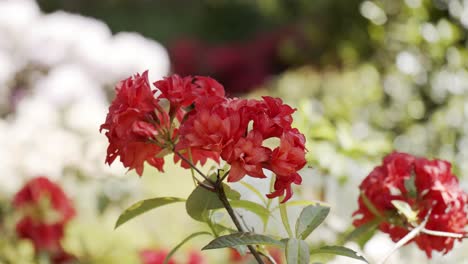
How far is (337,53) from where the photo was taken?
515cm

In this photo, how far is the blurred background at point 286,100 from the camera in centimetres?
180

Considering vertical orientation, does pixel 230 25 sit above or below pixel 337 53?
above

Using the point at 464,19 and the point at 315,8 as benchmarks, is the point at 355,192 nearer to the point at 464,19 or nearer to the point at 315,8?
the point at 464,19

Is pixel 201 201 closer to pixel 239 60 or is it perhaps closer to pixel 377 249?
pixel 377 249

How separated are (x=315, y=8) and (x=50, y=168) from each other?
2.62m

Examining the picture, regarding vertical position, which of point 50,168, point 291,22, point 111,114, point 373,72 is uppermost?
point 291,22

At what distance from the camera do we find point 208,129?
93 centimetres

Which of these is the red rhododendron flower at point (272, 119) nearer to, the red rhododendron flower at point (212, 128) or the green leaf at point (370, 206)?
the red rhododendron flower at point (212, 128)

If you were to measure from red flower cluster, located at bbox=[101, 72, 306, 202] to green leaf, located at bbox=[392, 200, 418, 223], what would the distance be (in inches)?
8.4

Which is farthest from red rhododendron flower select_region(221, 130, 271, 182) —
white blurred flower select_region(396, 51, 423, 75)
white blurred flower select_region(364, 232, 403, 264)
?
white blurred flower select_region(396, 51, 423, 75)

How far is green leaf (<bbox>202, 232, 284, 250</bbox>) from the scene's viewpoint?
945 mm

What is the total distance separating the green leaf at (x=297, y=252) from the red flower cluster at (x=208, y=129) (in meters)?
0.06

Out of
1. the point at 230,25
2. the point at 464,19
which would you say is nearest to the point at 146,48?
the point at 464,19

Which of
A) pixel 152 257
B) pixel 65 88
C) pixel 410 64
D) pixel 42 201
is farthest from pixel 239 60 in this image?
pixel 152 257
